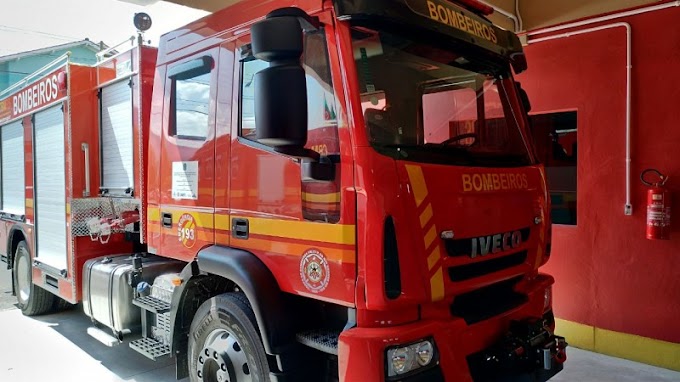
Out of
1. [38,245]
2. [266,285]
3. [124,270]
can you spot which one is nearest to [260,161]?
[266,285]

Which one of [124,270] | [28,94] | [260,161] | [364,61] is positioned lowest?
[124,270]

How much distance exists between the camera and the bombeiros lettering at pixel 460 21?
2535mm

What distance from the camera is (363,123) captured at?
2.18 m

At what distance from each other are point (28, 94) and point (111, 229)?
2.23 metres

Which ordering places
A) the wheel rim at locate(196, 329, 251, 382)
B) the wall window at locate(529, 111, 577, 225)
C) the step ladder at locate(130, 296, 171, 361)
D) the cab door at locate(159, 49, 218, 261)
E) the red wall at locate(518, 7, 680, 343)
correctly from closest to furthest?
the wheel rim at locate(196, 329, 251, 382), the cab door at locate(159, 49, 218, 261), the step ladder at locate(130, 296, 171, 361), the red wall at locate(518, 7, 680, 343), the wall window at locate(529, 111, 577, 225)

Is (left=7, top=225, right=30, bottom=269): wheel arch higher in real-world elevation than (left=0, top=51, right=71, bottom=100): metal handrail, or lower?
lower

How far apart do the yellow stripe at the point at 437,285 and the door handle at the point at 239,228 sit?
1037mm

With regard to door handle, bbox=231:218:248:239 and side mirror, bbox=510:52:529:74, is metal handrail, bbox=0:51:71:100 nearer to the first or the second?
door handle, bbox=231:218:248:239

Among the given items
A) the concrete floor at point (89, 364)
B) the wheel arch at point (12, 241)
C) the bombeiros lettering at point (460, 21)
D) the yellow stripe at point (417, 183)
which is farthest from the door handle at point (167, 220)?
the wheel arch at point (12, 241)

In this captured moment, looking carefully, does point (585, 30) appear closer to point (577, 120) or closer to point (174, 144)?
point (577, 120)

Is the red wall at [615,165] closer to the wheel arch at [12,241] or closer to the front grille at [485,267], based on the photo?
the front grille at [485,267]

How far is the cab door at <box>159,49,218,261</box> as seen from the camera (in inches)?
117

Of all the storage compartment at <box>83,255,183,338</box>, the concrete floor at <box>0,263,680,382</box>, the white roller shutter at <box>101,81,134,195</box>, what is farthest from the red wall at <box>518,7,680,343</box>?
the white roller shutter at <box>101,81,134,195</box>

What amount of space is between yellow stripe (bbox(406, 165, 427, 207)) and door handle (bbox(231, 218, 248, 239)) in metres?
0.98
